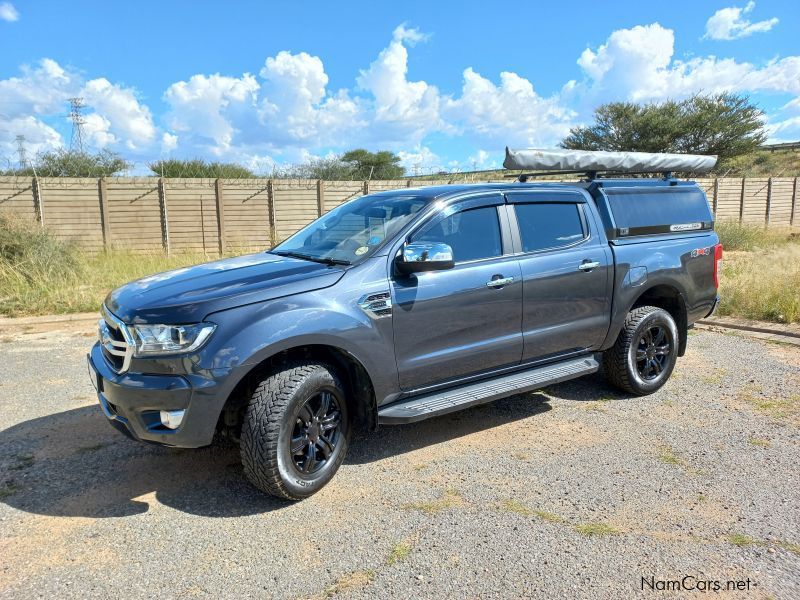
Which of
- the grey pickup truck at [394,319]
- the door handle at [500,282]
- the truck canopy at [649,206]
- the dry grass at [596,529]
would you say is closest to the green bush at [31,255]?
the grey pickup truck at [394,319]

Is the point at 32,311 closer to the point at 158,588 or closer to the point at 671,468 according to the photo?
the point at 158,588

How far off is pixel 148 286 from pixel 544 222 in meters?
2.90

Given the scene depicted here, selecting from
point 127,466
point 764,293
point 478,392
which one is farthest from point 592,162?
point 764,293

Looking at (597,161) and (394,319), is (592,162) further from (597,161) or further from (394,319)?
(394,319)

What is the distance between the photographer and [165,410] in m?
3.15

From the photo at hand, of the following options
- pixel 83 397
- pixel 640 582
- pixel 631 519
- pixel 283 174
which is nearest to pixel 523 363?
pixel 631 519

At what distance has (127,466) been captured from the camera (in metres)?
3.91

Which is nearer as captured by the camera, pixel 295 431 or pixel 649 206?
pixel 295 431

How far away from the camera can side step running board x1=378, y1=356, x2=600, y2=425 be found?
3727 millimetres

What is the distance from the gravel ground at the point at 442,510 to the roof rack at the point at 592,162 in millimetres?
2018

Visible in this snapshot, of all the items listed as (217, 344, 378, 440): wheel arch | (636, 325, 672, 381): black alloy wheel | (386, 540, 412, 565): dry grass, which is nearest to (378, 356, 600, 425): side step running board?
(217, 344, 378, 440): wheel arch

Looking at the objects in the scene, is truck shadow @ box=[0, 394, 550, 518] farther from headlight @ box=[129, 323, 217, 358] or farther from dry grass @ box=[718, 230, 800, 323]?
dry grass @ box=[718, 230, 800, 323]

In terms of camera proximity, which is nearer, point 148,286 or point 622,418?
point 148,286

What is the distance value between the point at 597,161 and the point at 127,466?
434 cm
